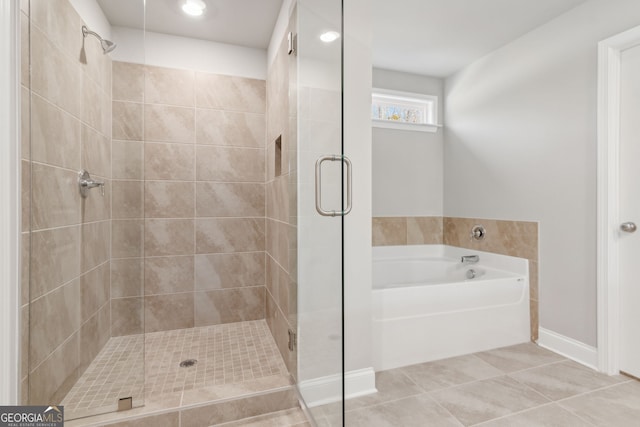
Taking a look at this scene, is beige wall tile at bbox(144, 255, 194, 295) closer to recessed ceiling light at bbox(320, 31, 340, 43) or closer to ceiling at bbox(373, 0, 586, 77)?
recessed ceiling light at bbox(320, 31, 340, 43)

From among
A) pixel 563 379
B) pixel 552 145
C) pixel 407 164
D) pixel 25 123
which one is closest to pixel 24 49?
pixel 25 123

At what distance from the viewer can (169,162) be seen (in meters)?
2.48

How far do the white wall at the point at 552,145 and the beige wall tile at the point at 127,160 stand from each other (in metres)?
2.72

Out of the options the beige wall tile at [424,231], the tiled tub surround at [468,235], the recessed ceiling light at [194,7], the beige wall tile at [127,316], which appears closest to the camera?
the beige wall tile at [127,316]

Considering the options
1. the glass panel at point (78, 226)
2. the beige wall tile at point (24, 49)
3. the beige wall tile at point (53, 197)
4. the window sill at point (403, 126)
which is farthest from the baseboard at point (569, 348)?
the beige wall tile at point (24, 49)

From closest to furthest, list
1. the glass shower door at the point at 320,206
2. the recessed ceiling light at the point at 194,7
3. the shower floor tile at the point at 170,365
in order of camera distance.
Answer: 1. the glass shower door at the point at 320,206
2. the shower floor tile at the point at 170,365
3. the recessed ceiling light at the point at 194,7

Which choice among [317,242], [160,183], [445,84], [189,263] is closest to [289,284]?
[317,242]

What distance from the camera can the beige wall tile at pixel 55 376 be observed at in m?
1.30

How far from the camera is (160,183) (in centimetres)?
246

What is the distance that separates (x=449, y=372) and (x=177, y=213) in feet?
7.41

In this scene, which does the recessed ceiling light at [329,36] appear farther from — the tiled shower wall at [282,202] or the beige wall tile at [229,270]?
the beige wall tile at [229,270]

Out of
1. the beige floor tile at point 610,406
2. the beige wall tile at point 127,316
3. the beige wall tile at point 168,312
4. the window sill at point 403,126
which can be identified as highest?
the window sill at point 403,126

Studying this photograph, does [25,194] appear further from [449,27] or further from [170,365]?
[449,27]

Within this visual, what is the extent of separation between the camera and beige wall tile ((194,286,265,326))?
2.58 meters
